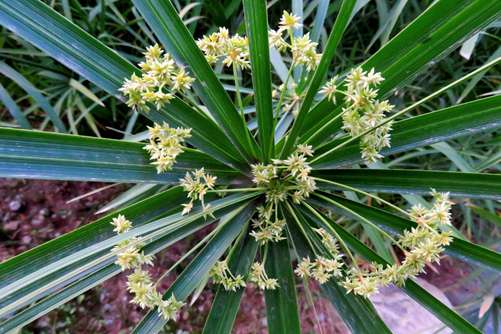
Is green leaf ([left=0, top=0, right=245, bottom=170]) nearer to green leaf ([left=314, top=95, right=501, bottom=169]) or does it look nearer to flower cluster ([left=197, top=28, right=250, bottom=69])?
flower cluster ([left=197, top=28, right=250, bottom=69])

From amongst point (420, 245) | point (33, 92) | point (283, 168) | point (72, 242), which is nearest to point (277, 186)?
point (283, 168)

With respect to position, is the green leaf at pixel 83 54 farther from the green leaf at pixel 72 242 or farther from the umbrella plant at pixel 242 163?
the green leaf at pixel 72 242

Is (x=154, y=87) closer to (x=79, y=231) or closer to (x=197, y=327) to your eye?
(x=79, y=231)

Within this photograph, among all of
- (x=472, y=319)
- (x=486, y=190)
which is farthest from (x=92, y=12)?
(x=472, y=319)

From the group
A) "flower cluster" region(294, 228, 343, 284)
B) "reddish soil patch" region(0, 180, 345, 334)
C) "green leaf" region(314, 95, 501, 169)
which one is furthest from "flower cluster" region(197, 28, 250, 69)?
"reddish soil patch" region(0, 180, 345, 334)

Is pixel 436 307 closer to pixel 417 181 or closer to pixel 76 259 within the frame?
pixel 417 181
